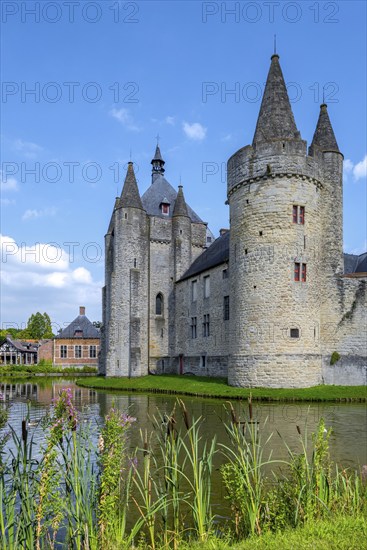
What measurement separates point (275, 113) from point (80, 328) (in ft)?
143

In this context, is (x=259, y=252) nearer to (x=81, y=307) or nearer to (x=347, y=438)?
(x=347, y=438)

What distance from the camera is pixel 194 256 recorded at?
153 ft

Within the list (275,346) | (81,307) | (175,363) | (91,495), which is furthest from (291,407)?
(81,307)

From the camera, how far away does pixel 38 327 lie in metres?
92.4

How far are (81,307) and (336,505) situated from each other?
208ft

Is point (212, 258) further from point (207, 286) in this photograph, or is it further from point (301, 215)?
point (301, 215)

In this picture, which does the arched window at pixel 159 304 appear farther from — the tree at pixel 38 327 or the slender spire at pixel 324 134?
the tree at pixel 38 327

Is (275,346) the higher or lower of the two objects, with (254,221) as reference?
lower

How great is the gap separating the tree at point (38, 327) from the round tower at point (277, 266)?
71541mm

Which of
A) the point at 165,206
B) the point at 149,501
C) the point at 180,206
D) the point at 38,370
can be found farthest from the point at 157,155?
the point at 149,501

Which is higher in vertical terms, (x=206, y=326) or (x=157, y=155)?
(x=157, y=155)

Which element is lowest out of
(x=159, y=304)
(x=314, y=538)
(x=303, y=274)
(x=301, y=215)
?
(x=314, y=538)

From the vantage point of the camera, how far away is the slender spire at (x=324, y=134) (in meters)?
29.7

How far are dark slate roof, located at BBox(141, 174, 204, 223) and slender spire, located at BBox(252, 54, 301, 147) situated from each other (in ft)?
61.1
